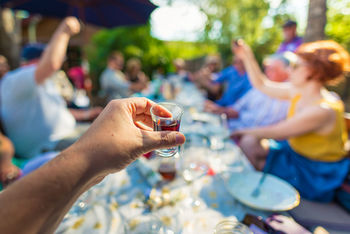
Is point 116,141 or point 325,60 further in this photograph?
point 325,60

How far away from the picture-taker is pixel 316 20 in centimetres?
343

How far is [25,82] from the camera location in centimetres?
→ 210

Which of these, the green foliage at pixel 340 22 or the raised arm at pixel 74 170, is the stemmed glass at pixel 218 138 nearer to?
the raised arm at pixel 74 170

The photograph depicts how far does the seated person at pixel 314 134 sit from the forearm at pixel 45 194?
1.51 metres

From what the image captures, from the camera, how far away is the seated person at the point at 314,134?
5.43 feet

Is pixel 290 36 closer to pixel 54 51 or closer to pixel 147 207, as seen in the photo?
pixel 54 51

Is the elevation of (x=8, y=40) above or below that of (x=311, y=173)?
above

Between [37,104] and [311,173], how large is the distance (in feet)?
9.96

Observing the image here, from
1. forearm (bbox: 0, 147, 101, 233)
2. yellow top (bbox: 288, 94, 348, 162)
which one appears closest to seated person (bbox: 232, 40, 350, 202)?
yellow top (bbox: 288, 94, 348, 162)

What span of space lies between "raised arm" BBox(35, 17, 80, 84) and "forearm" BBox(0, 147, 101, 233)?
1824 millimetres

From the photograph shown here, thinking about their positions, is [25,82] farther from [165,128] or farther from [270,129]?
[270,129]

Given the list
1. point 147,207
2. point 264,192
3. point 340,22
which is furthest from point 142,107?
point 340,22

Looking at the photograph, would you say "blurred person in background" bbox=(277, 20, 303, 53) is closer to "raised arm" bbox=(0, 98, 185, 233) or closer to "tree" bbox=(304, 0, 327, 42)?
"tree" bbox=(304, 0, 327, 42)

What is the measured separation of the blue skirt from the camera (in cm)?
161
